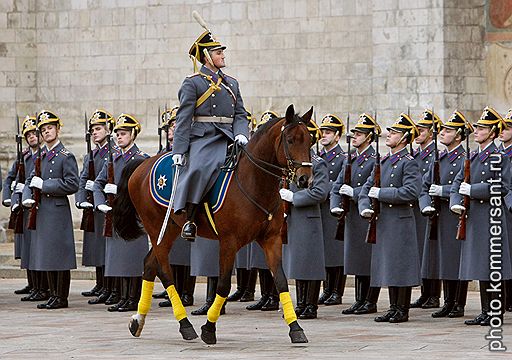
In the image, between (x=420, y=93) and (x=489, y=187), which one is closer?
(x=489, y=187)

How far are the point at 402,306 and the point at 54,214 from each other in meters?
3.86

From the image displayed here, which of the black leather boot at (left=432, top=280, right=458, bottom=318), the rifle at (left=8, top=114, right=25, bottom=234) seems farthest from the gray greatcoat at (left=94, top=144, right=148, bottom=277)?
the black leather boot at (left=432, top=280, right=458, bottom=318)

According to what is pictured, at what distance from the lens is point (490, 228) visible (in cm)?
1259

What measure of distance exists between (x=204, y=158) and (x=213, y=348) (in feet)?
5.07

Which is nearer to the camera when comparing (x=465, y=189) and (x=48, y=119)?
(x=465, y=189)

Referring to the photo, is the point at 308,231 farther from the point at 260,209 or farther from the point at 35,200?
the point at 35,200

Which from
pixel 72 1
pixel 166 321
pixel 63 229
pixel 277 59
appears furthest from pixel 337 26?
pixel 166 321

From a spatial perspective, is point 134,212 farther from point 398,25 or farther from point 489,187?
point 398,25

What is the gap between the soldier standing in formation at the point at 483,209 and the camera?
41.0 ft

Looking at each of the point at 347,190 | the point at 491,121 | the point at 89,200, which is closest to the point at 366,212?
the point at 347,190

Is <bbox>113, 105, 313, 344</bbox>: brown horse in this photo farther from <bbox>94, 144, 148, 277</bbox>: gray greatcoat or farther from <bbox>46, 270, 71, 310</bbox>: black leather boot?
<bbox>46, 270, 71, 310</bbox>: black leather boot

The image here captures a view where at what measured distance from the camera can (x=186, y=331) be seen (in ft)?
38.3

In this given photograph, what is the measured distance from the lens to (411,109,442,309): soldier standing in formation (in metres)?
14.3

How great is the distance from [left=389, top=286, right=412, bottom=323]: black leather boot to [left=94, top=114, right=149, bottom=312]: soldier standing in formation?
2759 mm
